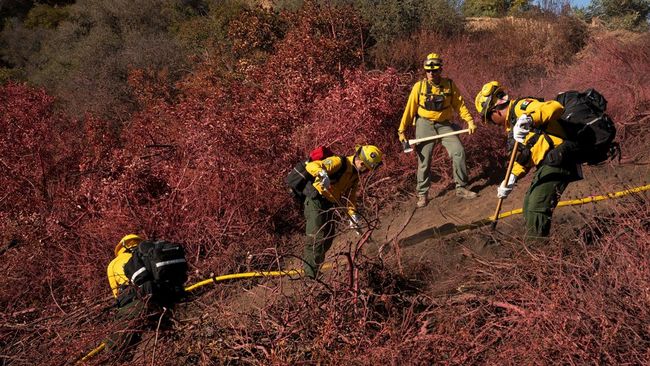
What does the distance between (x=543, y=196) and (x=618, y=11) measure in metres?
12.3

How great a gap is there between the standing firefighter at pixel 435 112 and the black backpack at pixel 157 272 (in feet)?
11.2

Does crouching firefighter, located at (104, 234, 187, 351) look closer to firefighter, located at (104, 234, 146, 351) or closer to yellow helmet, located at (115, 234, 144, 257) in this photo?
firefighter, located at (104, 234, 146, 351)

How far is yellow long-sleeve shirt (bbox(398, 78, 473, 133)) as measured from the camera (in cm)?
588

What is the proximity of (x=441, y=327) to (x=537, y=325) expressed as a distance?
681 mm

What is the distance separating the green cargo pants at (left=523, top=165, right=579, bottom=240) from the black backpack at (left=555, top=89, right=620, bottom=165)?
188 millimetres

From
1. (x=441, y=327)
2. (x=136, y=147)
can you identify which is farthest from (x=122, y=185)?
(x=441, y=327)

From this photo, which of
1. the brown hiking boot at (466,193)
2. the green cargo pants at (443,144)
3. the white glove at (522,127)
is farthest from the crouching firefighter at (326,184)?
the brown hiking boot at (466,193)

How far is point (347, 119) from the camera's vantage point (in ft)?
25.3

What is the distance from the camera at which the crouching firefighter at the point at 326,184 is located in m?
4.66

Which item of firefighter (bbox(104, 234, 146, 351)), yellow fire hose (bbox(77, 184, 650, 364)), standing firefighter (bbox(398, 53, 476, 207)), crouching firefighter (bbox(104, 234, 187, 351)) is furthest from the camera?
standing firefighter (bbox(398, 53, 476, 207))

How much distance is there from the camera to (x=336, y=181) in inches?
191

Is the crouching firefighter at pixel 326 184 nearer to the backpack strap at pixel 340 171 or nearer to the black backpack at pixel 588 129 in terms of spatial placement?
the backpack strap at pixel 340 171

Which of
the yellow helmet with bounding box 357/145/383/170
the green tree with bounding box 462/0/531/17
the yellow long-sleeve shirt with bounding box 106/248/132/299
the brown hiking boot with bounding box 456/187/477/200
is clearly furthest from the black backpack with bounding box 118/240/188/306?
the green tree with bounding box 462/0/531/17

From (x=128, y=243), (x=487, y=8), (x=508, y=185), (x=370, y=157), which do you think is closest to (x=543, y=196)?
(x=508, y=185)
